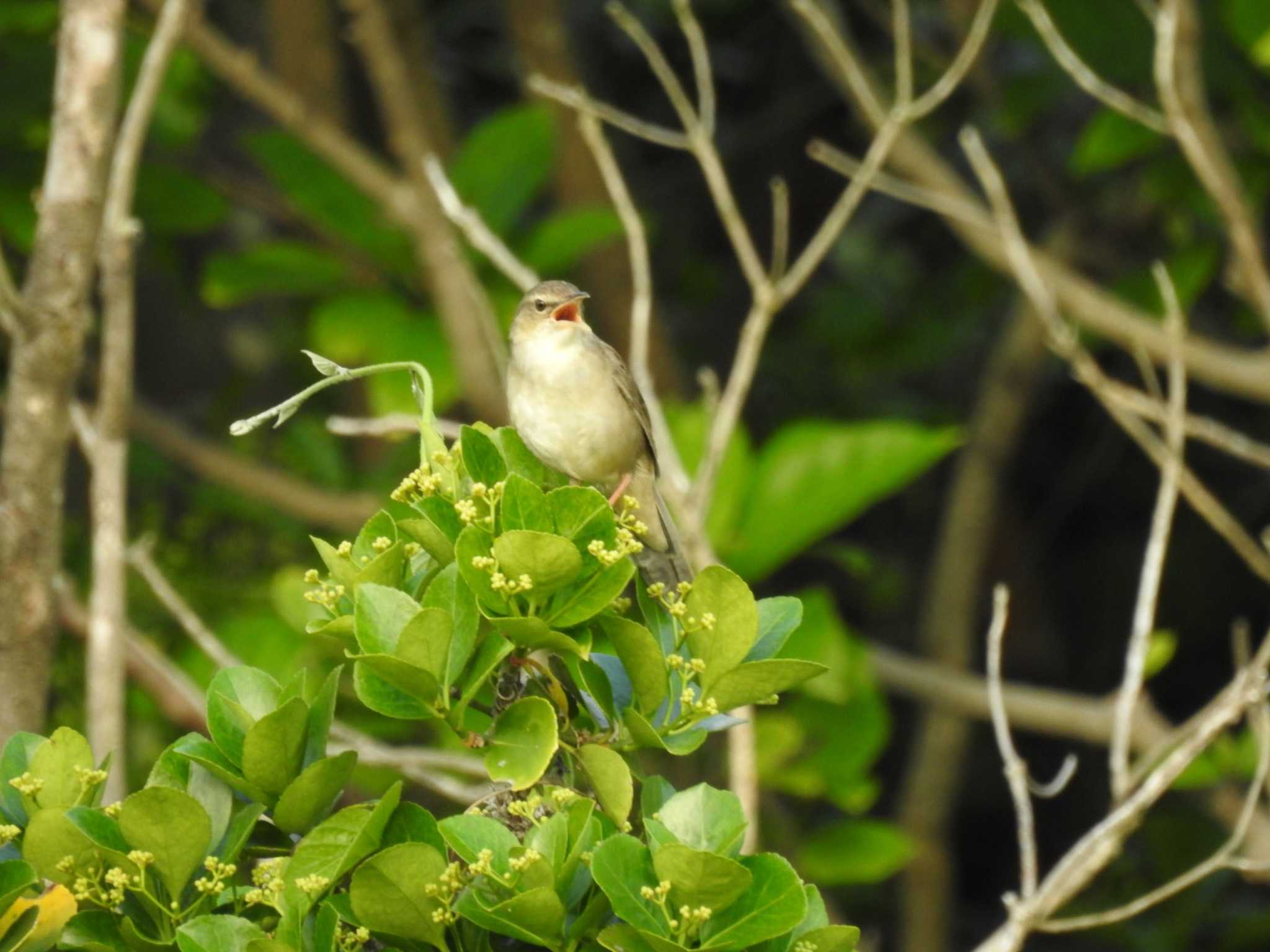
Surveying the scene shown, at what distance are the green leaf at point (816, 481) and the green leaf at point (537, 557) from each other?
11.0 ft

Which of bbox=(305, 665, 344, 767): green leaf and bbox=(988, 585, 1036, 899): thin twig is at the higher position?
bbox=(305, 665, 344, 767): green leaf

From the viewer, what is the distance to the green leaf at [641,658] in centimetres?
183

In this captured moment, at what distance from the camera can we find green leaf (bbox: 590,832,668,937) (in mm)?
1655

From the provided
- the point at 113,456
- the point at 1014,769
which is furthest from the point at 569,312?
the point at 1014,769

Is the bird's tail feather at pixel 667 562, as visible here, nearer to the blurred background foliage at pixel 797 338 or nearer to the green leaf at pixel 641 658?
the green leaf at pixel 641 658

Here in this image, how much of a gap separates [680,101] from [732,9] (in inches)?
158

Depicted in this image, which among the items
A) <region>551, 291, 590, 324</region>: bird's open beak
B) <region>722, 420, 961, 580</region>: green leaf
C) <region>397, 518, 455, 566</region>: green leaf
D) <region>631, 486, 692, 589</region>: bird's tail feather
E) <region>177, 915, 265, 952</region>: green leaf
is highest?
<region>397, 518, 455, 566</region>: green leaf

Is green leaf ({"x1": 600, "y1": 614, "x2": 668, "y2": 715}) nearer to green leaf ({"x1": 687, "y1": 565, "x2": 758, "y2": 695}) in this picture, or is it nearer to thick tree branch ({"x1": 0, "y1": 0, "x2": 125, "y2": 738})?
green leaf ({"x1": 687, "y1": 565, "x2": 758, "y2": 695})

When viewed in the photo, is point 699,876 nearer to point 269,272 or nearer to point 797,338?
point 269,272

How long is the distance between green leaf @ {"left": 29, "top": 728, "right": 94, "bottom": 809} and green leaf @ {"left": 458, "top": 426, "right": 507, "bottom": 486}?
49 centimetres

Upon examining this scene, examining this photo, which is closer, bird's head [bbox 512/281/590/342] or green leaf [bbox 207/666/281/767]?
green leaf [bbox 207/666/281/767]

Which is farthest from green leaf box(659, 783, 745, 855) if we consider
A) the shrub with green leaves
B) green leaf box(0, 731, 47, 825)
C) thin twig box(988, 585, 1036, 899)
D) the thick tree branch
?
the thick tree branch

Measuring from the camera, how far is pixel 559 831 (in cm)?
174

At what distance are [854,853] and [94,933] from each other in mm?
4116
